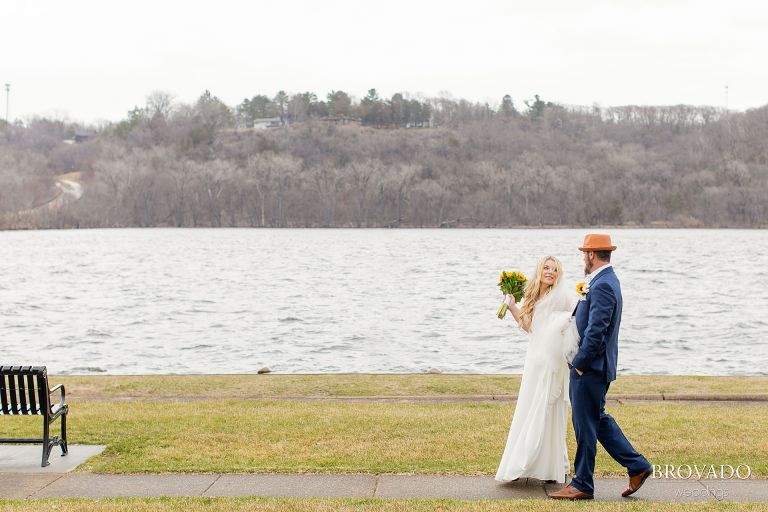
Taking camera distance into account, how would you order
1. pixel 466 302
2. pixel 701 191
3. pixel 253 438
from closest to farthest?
1. pixel 253 438
2. pixel 466 302
3. pixel 701 191

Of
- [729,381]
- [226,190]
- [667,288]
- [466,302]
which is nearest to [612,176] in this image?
[226,190]

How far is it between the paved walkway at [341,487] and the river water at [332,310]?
52.6 ft

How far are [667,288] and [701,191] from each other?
120221mm

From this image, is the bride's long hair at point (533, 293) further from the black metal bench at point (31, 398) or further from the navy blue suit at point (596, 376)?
the black metal bench at point (31, 398)

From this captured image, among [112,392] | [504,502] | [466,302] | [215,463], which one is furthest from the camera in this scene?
[466,302]

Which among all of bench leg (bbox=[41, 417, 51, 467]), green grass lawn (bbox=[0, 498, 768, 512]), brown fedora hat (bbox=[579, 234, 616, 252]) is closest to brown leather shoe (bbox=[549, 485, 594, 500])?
green grass lawn (bbox=[0, 498, 768, 512])

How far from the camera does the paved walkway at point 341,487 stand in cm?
802

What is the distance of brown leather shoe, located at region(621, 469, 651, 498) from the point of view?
786 centimetres

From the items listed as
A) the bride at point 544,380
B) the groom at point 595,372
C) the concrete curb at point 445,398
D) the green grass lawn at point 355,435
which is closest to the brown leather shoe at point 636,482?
the groom at point 595,372

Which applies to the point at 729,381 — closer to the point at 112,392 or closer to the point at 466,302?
the point at 112,392

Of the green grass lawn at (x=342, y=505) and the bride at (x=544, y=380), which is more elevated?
the bride at (x=544, y=380)

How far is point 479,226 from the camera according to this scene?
175 metres

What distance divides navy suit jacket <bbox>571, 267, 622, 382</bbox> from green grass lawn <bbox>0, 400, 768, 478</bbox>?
1.70 meters

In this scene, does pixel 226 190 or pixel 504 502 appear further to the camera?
pixel 226 190
